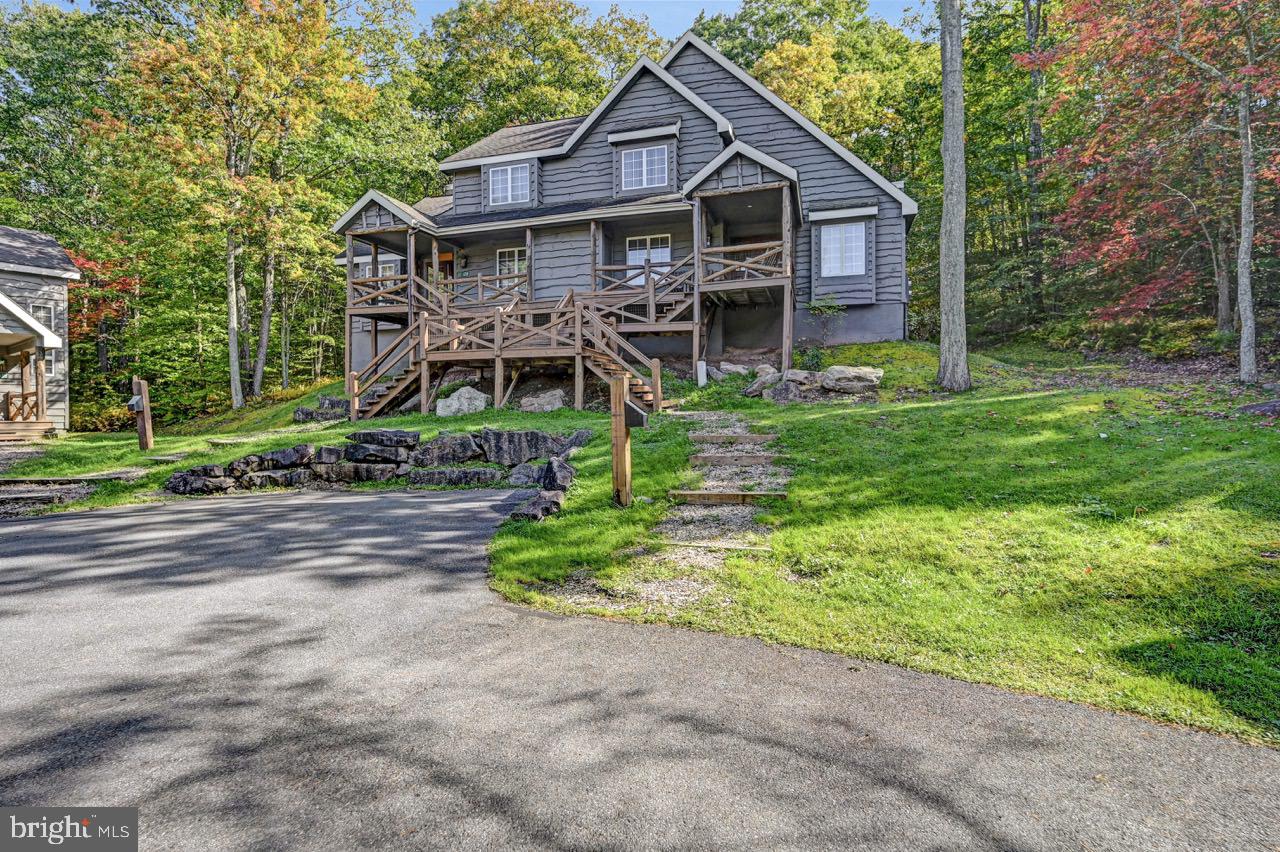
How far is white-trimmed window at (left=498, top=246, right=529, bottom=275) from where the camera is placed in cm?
2069

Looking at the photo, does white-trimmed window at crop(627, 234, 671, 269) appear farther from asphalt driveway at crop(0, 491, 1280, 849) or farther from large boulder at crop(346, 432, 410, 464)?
asphalt driveway at crop(0, 491, 1280, 849)

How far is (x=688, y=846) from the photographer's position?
2246 mm

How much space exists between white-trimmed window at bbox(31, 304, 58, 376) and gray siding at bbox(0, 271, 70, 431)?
0.05m

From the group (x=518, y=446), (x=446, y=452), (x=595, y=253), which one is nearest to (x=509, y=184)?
(x=595, y=253)

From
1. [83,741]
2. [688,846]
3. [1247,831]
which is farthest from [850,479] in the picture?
[83,741]

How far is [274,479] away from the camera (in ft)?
34.8

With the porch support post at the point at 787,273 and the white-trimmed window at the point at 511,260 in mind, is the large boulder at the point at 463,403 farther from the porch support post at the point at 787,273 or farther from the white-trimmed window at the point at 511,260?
the porch support post at the point at 787,273

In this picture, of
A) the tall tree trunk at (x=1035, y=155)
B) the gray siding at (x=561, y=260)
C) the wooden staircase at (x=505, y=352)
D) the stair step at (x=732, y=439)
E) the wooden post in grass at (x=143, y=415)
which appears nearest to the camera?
the stair step at (x=732, y=439)

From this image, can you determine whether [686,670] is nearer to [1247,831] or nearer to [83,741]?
[1247,831]

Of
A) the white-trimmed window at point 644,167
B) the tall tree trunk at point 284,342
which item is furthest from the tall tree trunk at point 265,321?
the white-trimmed window at point 644,167

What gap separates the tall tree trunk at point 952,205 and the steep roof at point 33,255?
1040 inches

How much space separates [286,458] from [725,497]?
815 cm

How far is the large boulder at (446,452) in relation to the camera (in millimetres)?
10828

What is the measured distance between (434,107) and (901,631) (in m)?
36.5
